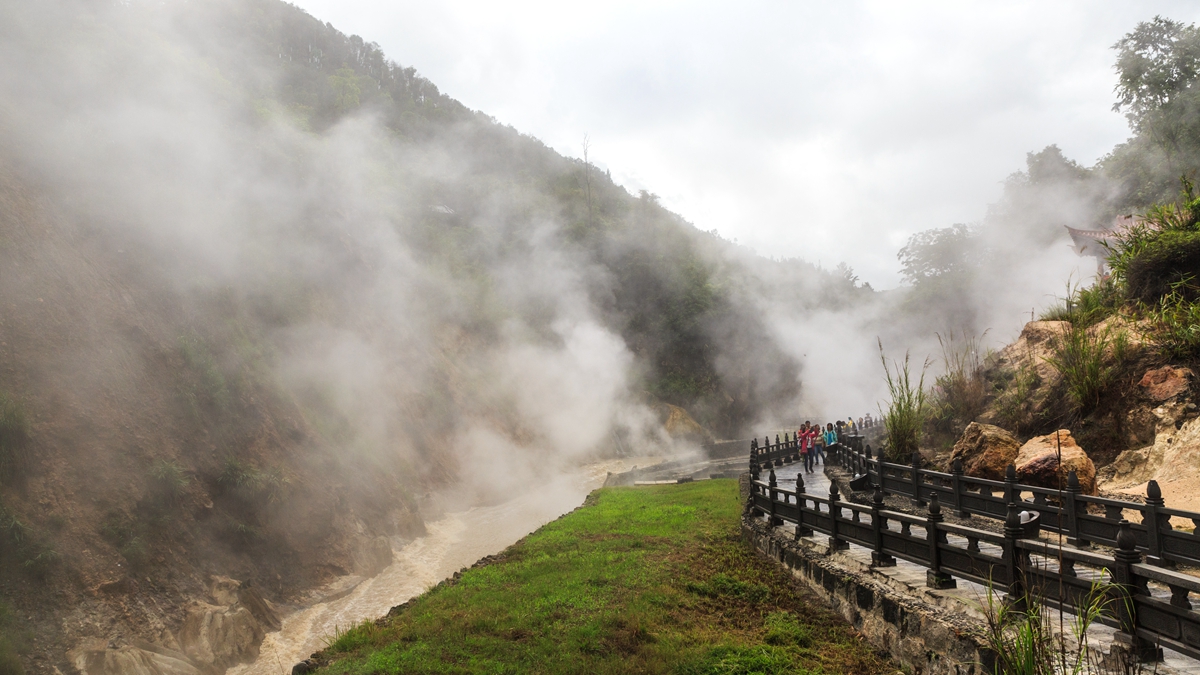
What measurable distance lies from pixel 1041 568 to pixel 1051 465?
497cm

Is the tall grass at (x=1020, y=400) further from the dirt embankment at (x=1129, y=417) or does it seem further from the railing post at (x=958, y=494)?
the railing post at (x=958, y=494)

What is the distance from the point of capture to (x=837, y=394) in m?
55.8

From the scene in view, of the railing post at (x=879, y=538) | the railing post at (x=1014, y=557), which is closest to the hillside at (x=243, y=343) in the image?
the railing post at (x=879, y=538)

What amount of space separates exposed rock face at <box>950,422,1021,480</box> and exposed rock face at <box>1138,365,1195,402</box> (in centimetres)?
221

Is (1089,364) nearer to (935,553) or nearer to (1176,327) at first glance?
(1176,327)

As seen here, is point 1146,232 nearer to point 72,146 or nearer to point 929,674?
point 929,674

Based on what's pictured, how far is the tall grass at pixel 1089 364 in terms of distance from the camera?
11.4 m

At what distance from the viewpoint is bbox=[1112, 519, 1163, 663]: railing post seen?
4.35 meters

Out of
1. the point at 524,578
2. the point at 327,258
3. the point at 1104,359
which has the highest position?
the point at 327,258

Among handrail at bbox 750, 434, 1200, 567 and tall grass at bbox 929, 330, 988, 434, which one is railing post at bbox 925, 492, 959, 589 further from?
tall grass at bbox 929, 330, 988, 434

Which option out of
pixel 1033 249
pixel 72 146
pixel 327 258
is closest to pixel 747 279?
pixel 1033 249

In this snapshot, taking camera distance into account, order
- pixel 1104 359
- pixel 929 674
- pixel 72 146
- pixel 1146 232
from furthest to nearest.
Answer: pixel 72 146 → pixel 1146 232 → pixel 1104 359 → pixel 929 674

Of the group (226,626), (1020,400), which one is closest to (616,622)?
(226,626)

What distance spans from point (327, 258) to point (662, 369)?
2526 cm
